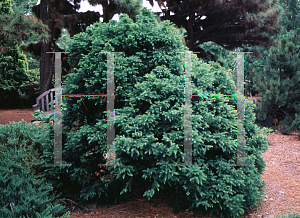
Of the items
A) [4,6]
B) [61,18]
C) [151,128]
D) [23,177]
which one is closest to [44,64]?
[61,18]

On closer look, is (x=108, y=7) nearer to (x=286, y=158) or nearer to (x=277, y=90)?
(x=277, y=90)

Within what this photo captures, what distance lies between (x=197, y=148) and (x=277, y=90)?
20.8ft

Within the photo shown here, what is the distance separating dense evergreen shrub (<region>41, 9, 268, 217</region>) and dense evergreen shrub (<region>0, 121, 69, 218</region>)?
0.25 metres

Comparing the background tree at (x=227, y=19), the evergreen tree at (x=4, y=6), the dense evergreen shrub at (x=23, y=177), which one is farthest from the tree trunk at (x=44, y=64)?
the dense evergreen shrub at (x=23, y=177)

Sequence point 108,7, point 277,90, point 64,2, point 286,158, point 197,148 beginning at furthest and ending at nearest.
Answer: point 64,2, point 108,7, point 277,90, point 286,158, point 197,148

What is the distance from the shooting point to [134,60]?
2.69 metres

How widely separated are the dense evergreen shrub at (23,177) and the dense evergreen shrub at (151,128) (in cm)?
25

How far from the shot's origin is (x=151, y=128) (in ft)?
7.79

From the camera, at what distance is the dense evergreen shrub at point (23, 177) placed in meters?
2.14

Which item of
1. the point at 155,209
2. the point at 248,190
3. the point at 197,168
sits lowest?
the point at 155,209

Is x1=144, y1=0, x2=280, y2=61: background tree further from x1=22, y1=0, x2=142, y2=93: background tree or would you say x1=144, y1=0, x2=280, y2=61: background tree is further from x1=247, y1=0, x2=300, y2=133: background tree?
x1=247, y1=0, x2=300, y2=133: background tree

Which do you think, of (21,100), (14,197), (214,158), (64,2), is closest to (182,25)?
(64,2)

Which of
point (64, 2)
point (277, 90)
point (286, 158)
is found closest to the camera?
point (286, 158)

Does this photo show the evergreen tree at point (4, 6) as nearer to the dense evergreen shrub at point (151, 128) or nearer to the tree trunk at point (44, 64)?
the tree trunk at point (44, 64)
